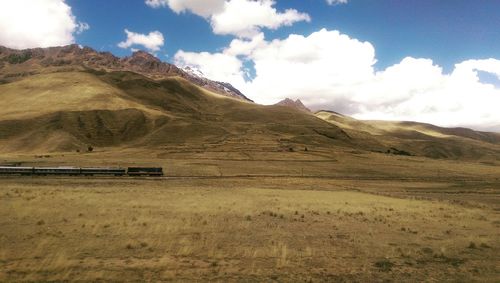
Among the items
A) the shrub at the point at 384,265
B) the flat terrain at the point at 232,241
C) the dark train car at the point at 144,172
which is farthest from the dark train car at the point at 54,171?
the shrub at the point at 384,265

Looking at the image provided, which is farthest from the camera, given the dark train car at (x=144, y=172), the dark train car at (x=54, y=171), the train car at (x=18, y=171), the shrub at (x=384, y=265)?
the dark train car at (x=144, y=172)

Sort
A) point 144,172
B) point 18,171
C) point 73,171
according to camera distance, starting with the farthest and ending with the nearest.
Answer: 1. point 144,172
2. point 73,171
3. point 18,171

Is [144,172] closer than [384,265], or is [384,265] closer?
[384,265]

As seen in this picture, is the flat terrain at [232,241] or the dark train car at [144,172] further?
the dark train car at [144,172]

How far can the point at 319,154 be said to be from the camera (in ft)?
495

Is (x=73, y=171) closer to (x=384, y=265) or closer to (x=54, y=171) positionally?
(x=54, y=171)

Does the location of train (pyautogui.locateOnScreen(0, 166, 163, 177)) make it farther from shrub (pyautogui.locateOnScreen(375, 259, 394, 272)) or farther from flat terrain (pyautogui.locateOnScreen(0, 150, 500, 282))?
shrub (pyautogui.locateOnScreen(375, 259, 394, 272))

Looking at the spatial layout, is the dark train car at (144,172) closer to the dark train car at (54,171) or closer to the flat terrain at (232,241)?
the dark train car at (54,171)

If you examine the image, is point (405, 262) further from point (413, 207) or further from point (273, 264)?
point (413, 207)

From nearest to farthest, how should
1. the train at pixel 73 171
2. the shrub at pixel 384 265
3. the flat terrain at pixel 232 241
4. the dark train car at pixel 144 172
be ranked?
1. the flat terrain at pixel 232 241
2. the shrub at pixel 384 265
3. the train at pixel 73 171
4. the dark train car at pixel 144 172

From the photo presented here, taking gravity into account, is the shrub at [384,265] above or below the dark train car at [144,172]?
above

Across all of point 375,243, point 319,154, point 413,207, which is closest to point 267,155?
point 319,154

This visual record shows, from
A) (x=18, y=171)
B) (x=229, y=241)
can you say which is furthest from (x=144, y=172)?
(x=229, y=241)

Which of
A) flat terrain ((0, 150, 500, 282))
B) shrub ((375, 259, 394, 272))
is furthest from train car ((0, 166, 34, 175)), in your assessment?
shrub ((375, 259, 394, 272))
